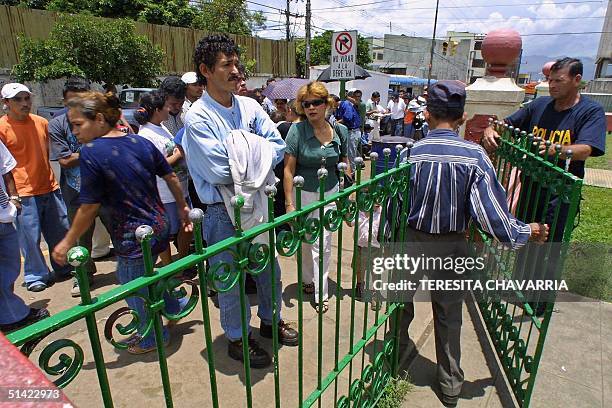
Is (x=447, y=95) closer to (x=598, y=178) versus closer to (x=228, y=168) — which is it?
(x=228, y=168)

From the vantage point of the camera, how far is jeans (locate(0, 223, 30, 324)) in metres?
2.89

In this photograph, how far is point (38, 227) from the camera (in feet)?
11.4

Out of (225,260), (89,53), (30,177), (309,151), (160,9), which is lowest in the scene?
(225,260)

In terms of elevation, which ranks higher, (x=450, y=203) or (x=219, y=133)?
(x=219, y=133)

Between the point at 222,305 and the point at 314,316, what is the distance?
0.99 m

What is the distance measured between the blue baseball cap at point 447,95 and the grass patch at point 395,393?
1727mm

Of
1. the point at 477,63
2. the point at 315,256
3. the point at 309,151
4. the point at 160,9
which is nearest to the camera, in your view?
the point at 309,151

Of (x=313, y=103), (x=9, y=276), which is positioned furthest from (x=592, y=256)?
(x=9, y=276)

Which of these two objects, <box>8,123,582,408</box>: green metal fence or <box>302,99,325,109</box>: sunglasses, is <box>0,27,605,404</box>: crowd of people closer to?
<box>302,99,325,109</box>: sunglasses

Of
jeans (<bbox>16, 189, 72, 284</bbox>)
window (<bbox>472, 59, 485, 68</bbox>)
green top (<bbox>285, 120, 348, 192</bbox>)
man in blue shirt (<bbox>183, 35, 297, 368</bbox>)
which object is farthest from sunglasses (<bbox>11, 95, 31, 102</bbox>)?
window (<bbox>472, 59, 485, 68</bbox>)

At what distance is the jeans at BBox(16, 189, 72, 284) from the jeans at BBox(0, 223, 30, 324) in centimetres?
42

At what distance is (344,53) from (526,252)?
170 inches

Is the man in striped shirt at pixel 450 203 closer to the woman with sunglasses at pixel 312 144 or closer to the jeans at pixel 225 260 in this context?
the woman with sunglasses at pixel 312 144

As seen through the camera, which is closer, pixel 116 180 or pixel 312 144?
pixel 116 180
